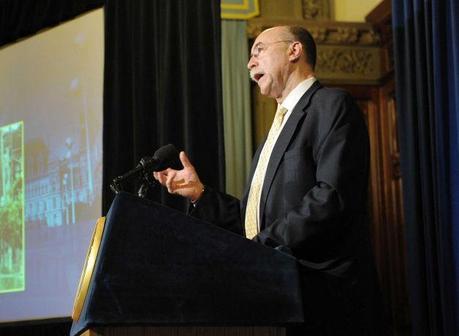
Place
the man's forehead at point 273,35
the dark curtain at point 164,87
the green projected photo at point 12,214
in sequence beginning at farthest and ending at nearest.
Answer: the green projected photo at point 12,214 < the dark curtain at point 164,87 < the man's forehead at point 273,35

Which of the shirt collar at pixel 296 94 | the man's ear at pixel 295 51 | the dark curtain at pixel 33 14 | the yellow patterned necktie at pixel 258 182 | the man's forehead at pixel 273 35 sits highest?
the dark curtain at pixel 33 14

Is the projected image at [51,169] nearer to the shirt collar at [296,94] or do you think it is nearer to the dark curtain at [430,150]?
the dark curtain at [430,150]

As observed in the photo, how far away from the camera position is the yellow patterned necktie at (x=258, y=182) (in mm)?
2027

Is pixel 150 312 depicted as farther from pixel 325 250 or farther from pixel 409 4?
pixel 409 4

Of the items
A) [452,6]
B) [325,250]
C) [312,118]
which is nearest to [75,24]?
[452,6]

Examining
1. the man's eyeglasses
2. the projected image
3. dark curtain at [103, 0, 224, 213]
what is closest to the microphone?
the man's eyeglasses

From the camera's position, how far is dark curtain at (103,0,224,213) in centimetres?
407

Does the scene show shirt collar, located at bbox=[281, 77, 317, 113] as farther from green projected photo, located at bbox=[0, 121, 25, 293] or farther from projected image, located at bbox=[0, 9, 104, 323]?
green projected photo, located at bbox=[0, 121, 25, 293]

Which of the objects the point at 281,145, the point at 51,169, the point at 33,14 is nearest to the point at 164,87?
the point at 51,169

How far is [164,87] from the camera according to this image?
411 cm

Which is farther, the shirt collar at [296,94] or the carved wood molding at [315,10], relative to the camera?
the carved wood molding at [315,10]

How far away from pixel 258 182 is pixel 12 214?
2.69 meters

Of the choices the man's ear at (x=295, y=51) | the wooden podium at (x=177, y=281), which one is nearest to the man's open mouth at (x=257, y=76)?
the man's ear at (x=295, y=51)

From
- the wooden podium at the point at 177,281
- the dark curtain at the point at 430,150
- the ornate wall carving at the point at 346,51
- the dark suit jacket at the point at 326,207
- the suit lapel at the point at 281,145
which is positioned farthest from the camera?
the ornate wall carving at the point at 346,51
